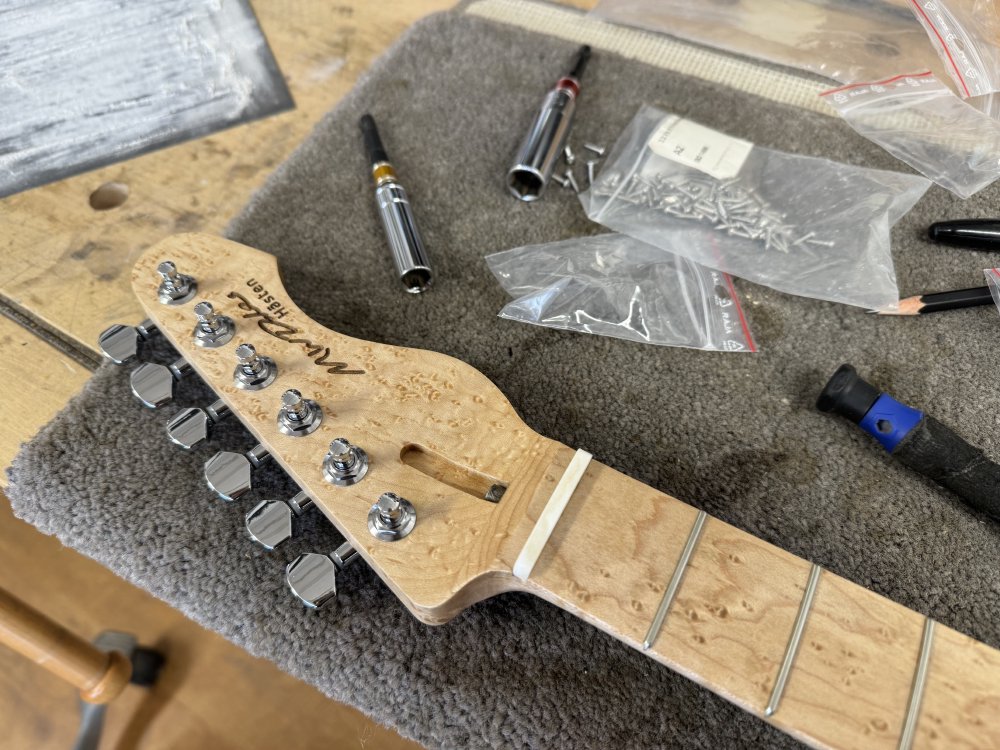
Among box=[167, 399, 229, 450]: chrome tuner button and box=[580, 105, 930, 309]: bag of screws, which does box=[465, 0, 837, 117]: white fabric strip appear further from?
box=[167, 399, 229, 450]: chrome tuner button

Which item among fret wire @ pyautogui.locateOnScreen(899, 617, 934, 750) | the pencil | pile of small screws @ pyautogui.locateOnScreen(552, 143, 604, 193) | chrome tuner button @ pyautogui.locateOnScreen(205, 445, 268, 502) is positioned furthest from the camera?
pile of small screws @ pyautogui.locateOnScreen(552, 143, 604, 193)

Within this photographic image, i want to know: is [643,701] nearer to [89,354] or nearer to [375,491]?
[375,491]

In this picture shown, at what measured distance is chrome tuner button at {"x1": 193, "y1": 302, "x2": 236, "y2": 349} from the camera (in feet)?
1.80

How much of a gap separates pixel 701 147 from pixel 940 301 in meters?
0.28

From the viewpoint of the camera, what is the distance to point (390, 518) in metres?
0.47

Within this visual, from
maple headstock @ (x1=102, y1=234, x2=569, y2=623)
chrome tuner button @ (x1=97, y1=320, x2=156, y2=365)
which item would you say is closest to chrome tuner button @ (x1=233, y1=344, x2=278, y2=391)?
maple headstock @ (x1=102, y1=234, x2=569, y2=623)

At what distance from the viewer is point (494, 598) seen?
1.74 ft

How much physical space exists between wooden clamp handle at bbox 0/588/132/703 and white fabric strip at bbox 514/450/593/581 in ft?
1.80

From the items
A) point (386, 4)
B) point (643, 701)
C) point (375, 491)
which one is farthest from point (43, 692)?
point (386, 4)

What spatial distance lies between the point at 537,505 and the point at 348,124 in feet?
1.69

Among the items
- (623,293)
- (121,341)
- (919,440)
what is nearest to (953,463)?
(919,440)

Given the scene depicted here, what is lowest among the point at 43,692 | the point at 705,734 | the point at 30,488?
the point at 43,692

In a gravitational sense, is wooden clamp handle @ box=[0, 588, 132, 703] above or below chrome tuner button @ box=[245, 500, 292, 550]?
below

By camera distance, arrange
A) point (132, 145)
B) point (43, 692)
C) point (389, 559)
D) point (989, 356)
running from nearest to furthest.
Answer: point (389, 559) → point (989, 356) → point (132, 145) → point (43, 692)
